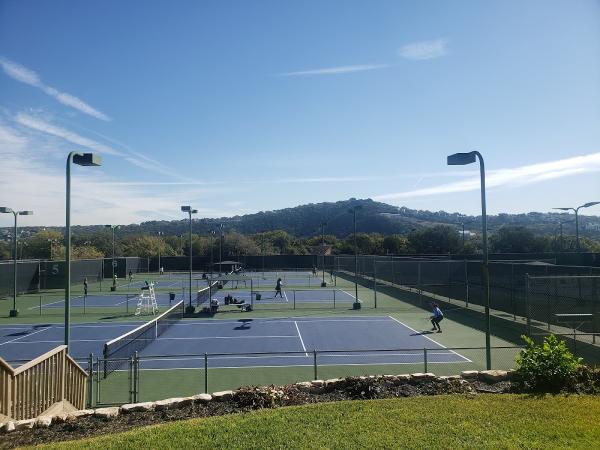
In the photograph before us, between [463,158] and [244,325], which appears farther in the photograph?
[244,325]

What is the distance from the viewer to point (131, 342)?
61.1 feet

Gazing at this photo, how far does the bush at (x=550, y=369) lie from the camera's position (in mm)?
8969

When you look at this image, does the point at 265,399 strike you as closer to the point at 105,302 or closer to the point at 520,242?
the point at 105,302

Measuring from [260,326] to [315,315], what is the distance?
452cm

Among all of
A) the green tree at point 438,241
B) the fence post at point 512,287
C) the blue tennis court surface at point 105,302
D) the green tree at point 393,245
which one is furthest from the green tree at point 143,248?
the fence post at point 512,287

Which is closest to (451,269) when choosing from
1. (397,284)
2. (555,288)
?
(397,284)

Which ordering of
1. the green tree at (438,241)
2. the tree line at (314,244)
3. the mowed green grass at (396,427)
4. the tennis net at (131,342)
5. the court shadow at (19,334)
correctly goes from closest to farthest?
the mowed green grass at (396,427)
the tennis net at (131,342)
the court shadow at (19,334)
the tree line at (314,244)
the green tree at (438,241)

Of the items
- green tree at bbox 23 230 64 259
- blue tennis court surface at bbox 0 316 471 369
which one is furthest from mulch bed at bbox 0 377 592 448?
green tree at bbox 23 230 64 259

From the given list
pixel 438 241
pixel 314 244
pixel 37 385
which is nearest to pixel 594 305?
pixel 37 385

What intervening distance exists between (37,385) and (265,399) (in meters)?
3.95

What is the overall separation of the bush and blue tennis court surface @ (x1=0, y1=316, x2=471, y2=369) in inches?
252

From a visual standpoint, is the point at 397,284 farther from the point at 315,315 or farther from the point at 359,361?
the point at 359,361

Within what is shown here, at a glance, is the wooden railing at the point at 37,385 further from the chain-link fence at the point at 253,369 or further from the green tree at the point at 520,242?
the green tree at the point at 520,242

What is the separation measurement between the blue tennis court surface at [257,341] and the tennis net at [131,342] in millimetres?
342
